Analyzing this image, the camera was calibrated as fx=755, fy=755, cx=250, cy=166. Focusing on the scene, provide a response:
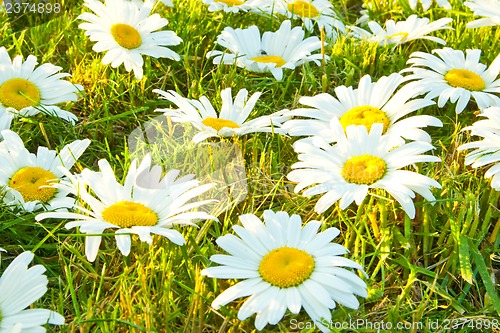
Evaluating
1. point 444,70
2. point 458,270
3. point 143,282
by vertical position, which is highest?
point 444,70

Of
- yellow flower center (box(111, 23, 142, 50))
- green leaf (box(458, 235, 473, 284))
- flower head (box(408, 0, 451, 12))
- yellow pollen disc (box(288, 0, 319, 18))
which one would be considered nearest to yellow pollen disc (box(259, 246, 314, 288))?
green leaf (box(458, 235, 473, 284))

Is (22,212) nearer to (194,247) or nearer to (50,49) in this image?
(194,247)

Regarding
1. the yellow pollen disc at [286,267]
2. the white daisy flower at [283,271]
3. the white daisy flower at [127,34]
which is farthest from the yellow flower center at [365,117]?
the white daisy flower at [127,34]

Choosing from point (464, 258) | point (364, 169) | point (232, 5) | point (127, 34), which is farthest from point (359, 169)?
point (232, 5)

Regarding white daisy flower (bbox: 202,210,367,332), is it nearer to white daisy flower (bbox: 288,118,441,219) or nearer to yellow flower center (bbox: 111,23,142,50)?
white daisy flower (bbox: 288,118,441,219)

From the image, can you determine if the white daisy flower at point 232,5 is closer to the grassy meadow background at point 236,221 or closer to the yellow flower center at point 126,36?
the grassy meadow background at point 236,221

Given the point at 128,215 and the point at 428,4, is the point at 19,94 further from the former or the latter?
the point at 428,4

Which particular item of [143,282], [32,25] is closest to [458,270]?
[143,282]
